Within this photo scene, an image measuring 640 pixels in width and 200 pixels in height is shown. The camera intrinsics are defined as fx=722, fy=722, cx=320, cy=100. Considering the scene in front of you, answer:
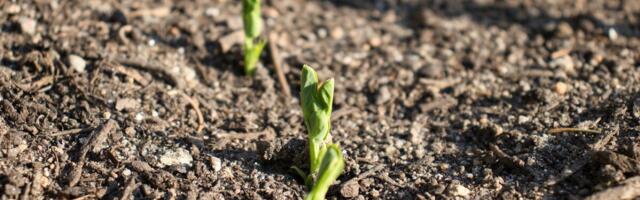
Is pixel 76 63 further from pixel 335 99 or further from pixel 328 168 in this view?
pixel 328 168

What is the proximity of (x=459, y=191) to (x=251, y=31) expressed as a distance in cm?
124

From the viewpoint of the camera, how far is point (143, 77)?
3.26 meters

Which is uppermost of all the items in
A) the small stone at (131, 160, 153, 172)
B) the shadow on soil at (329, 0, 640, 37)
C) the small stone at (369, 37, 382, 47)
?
the shadow on soil at (329, 0, 640, 37)

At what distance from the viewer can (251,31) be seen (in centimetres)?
331

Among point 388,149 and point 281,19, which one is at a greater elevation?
point 281,19

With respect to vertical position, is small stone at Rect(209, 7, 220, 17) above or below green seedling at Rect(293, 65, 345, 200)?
above

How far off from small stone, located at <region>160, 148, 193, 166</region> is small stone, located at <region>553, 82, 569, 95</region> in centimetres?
→ 170

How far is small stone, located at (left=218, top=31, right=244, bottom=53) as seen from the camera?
3.61 m

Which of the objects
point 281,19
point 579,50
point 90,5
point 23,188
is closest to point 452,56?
point 579,50

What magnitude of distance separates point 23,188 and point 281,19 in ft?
6.02

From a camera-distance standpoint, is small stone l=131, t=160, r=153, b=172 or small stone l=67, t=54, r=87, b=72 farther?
small stone l=67, t=54, r=87, b=72

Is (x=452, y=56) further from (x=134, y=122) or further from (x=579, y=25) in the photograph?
(x=134, y=122)

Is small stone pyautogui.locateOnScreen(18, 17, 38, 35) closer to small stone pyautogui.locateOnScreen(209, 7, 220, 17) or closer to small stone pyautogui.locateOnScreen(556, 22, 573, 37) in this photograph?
small stone pyautogui.locateOnScreen(209, 7, 220, 17)

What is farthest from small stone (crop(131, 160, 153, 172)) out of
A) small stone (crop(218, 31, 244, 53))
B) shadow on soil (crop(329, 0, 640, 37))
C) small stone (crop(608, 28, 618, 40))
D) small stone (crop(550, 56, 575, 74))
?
small stone (crop(608, 28, 618, 40))
